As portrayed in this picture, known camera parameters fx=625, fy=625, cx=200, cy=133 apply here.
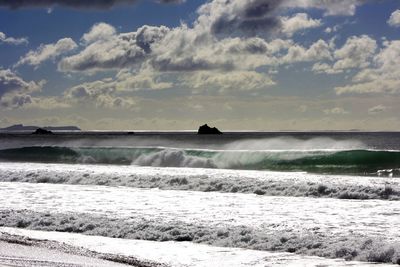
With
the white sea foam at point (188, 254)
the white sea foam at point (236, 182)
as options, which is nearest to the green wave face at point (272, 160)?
the white sea foam at point (236, 182)

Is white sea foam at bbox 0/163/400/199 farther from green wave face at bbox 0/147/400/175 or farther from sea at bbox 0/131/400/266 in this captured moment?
green wave face at bbox 0/147/400/175

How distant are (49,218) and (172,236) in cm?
342

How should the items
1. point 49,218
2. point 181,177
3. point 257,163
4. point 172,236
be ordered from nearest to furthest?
point 172,236 → point 49,218 → point 181,177 → point 257,163

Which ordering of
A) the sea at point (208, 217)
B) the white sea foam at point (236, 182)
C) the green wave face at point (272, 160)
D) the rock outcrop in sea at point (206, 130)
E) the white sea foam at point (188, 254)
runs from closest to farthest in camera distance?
the white sea foam at point (188, 254), the sea at point (208, 217), the white sea foam at point (236, 182), the green wave face at point (272, 160), the rock outcrop in sea at point (206, 130)

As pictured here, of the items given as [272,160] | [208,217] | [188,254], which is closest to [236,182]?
[208,217]

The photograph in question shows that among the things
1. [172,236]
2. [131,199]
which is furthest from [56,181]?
[172,236]

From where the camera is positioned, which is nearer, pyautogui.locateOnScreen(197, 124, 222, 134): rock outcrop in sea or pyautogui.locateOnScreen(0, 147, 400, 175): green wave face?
pyautogui.locateOnScreen(0, 147, 400, 175): green wave face

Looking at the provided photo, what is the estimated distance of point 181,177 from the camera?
79.4 ft

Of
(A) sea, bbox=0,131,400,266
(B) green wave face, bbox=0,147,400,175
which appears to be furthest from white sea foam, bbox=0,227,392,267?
(B) green wave face, bbox=0,147,400,175

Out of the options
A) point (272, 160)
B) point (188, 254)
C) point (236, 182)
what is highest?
point (272, 160)

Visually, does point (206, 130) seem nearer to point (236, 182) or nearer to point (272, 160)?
point (272, 160)

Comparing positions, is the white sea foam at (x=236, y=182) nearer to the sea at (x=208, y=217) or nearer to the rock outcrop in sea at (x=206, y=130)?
the sea at (x=208, y=217)

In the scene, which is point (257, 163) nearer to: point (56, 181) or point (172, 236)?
point (56, 181)

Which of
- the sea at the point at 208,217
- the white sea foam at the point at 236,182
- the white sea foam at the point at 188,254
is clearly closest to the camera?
the white sea foam at the point at 188,254
